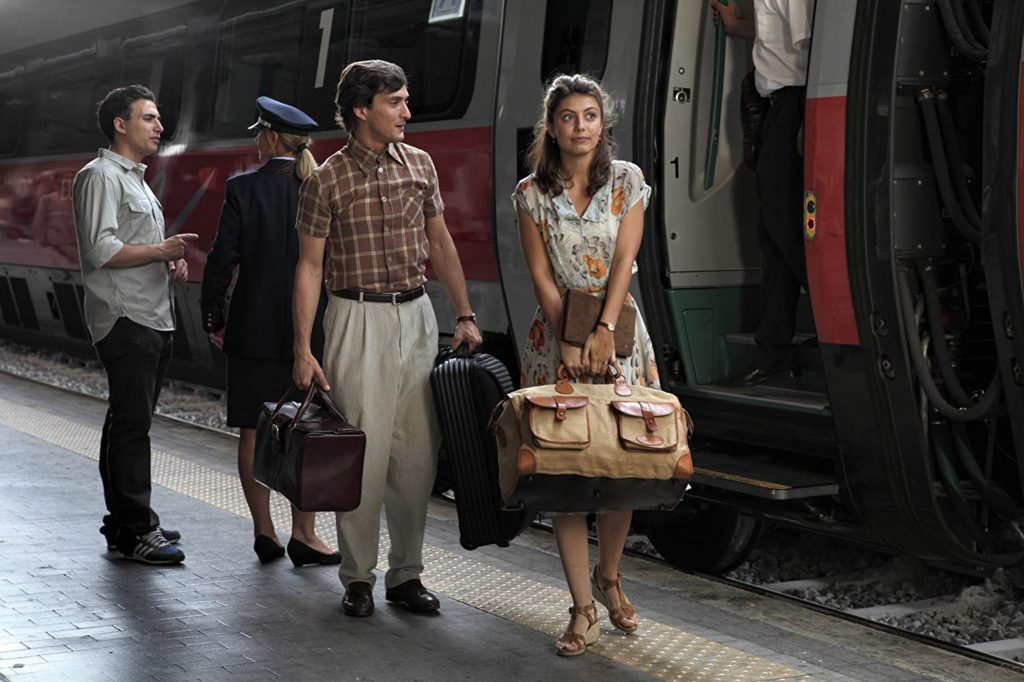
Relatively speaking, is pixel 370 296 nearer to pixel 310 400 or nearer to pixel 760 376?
pixel 310 400

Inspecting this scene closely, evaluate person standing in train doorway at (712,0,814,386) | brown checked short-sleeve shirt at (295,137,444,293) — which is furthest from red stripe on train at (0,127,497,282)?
brown checked short-sleeve shirt at (295,137,444,293)

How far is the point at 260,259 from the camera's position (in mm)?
5848

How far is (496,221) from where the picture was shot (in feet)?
22.2

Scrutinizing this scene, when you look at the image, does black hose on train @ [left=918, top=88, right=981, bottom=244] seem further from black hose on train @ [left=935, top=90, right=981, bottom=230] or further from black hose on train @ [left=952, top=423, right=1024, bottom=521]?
black hose on train @ [left=952, top=423, right=1024, bottom=521]

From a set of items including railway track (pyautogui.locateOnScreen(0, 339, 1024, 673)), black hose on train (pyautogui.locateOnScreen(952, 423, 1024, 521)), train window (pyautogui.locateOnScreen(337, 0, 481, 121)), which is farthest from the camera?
train window (pyautogui.locateOnScreen(337, 0, 481, 121))

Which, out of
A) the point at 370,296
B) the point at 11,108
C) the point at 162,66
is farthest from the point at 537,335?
the point at 11,108

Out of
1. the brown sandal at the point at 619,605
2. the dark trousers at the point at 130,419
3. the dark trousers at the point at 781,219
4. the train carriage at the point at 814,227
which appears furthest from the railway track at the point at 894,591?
the dark trousers at the point at 130,419

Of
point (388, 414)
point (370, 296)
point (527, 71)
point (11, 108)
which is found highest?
point (527, 71)

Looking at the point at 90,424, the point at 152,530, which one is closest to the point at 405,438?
the point at 152,530

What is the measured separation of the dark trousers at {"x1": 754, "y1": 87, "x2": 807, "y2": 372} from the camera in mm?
5516

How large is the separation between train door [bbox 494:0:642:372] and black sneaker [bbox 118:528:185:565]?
72.2 inches

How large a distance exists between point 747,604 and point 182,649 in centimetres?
204

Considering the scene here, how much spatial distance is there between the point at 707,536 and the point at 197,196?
552 centimetres

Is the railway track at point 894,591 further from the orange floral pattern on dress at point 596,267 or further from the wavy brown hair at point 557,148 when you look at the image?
the wavy brown hair at point 557,148
